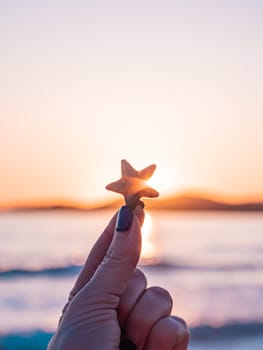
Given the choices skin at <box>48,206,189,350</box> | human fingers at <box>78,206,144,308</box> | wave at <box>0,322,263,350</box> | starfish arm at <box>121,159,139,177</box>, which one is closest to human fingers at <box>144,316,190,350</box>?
skin at <box>48,206,189,350</box>

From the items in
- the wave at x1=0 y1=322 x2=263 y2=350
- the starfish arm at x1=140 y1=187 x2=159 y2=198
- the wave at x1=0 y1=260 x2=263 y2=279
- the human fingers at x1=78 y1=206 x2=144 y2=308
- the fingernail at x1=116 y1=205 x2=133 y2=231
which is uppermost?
the starfish arm at x1=140 y1=187 x2=159 y2=198

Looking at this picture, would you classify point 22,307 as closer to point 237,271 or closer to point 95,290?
point 237,271

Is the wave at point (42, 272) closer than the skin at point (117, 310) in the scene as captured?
No

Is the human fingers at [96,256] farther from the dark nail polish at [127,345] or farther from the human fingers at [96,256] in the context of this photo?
the dark nail polish at [127,345]

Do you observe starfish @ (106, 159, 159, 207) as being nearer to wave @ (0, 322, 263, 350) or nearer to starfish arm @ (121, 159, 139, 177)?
starfish arm @ (121, 159, 139, 177)

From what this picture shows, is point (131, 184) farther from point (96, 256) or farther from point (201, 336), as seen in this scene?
point (201, 336)

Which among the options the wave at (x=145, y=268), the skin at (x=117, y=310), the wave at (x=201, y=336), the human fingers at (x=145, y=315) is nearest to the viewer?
the skin at (x=117, y=310)

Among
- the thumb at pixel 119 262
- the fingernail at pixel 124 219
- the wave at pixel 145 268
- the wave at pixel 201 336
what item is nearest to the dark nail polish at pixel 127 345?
the thumb at pixel 119 262
